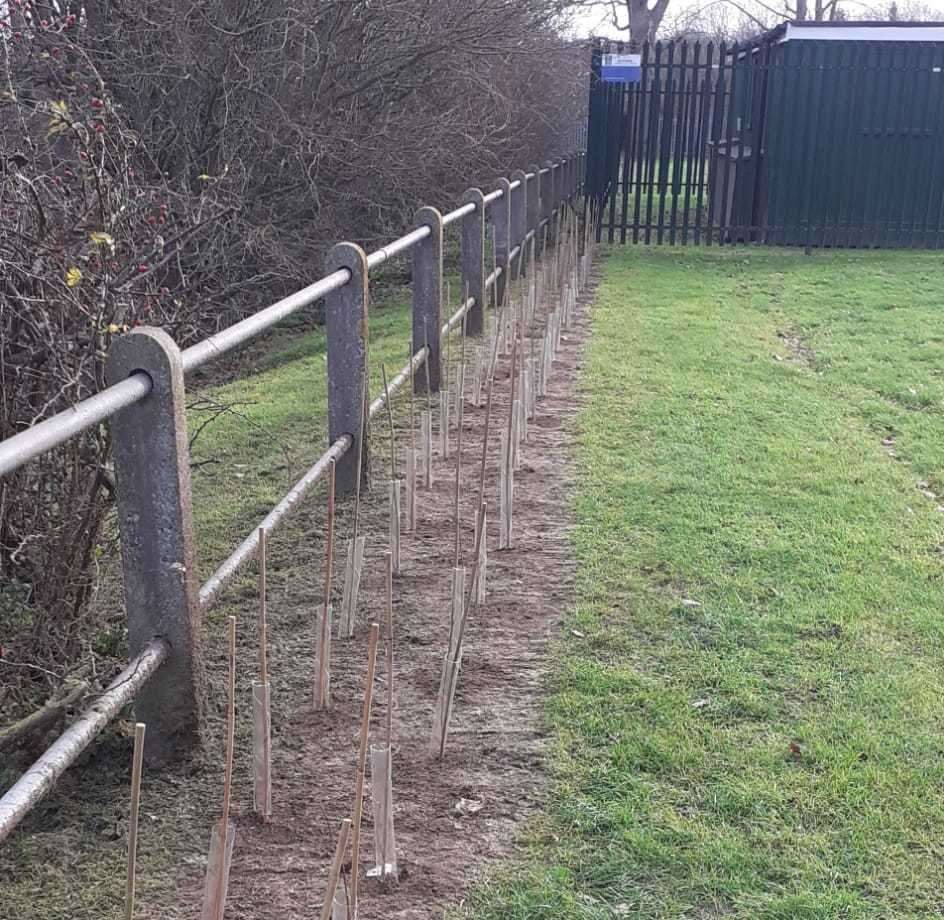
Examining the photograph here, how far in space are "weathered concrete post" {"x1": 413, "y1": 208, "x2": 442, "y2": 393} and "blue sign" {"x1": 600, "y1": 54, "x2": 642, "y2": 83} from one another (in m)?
9.89

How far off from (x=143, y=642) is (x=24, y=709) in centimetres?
54

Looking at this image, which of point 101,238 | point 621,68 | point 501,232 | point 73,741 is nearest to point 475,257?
point 501,232

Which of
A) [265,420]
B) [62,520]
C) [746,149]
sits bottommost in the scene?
[265,420]

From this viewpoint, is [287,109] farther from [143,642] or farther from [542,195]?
[143,642]

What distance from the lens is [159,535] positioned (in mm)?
2707

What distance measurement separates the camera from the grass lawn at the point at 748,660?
2.54 m

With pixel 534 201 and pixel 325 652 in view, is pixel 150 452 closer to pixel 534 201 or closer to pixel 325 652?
pixel 325 652

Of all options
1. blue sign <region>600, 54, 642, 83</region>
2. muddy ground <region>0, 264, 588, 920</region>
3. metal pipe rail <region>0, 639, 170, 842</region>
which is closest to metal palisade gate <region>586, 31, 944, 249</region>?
blue sign <region>600, 54, 642, 83</region>

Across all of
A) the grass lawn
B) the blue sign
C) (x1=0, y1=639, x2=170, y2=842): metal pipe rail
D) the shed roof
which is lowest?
the grass lawn

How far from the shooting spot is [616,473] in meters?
5.28

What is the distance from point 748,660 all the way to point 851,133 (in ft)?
41.7

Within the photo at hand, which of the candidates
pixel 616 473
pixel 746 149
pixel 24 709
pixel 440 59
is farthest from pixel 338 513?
pixel 746 149

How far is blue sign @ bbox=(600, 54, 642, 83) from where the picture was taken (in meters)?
15.6

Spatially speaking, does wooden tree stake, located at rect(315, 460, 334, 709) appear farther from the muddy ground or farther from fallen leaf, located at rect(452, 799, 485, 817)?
fallen leaf, located at rect(452, 799, 485, 817)
